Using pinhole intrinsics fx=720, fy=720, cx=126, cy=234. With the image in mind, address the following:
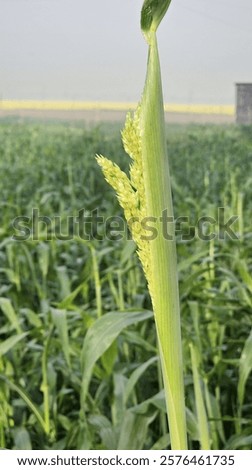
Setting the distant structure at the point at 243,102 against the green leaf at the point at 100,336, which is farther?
the distant structure at the point at 243,102

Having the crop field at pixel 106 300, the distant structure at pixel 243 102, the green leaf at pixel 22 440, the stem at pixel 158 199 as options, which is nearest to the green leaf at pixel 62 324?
the crop field at pixel 106 300

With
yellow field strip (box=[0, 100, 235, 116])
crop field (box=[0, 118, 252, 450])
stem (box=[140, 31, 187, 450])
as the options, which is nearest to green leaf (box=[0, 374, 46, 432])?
crop field (box=[0, 118, 252, 450])

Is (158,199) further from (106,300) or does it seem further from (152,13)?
(106,300)

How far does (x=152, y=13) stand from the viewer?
0.31 m

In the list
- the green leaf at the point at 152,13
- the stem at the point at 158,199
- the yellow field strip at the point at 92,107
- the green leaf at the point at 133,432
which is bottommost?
the green leaf at the point at 133,432

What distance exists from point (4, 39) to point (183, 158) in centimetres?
68

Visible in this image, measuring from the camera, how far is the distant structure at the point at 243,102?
1.36 meters

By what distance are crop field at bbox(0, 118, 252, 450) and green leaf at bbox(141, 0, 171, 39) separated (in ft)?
1.19

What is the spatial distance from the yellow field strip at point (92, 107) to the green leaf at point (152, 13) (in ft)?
3.41

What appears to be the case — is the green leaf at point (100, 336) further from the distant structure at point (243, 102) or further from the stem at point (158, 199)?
the distant structure at point (243, 102)

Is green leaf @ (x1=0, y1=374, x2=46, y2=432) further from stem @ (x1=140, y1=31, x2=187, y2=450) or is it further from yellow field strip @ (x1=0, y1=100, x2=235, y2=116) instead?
yellow field strip @ (x1=0, y1=100, x2=235, y2=116)

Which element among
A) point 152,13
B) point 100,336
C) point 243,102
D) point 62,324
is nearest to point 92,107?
point 243,102
